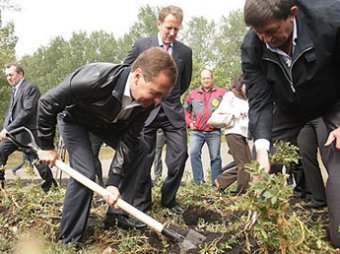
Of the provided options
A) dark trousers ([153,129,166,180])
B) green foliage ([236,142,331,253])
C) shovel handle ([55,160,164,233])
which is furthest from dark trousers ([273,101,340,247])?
dark trousers ([153,129,166,180])

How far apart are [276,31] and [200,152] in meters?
4.25

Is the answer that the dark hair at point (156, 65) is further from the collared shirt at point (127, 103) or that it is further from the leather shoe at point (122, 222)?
the leather shoe at point (122, 222)

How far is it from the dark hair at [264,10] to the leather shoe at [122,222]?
187 centimetres

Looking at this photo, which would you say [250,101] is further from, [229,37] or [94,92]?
[229,37]

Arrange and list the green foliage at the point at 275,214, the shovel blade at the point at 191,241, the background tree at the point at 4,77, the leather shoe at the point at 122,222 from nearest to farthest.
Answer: the green foliage at the point at 275,214, the shovel blade at the point at 191,241, the leather shoe at the point at 122,222, the background tree at the point at 4,77

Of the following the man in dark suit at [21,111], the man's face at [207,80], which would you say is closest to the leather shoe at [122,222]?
the man in dark suit at [21,111]

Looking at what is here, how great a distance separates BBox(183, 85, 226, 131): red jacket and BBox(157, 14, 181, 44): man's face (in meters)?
2.34

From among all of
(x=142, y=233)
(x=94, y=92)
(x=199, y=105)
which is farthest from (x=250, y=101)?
(x=199, y=105)

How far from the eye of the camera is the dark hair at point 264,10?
2.79 metres

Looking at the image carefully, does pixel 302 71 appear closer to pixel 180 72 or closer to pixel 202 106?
pixel 180 72

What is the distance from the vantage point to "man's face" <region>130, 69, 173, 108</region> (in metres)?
3.09

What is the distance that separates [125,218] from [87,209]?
1.38ft

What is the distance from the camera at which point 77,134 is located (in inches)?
149

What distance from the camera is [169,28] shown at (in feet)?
15.7
